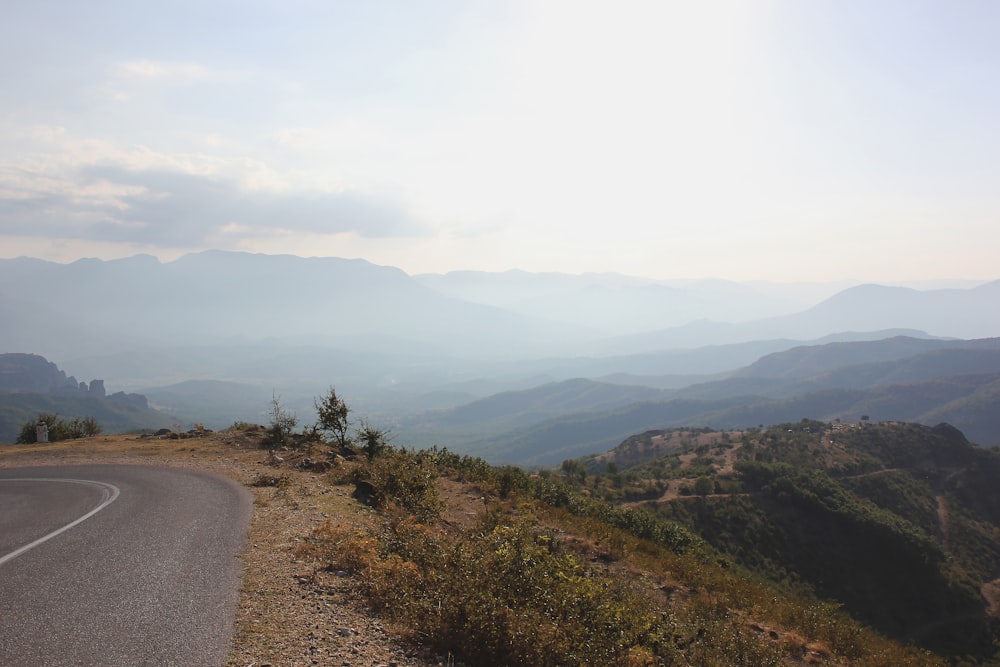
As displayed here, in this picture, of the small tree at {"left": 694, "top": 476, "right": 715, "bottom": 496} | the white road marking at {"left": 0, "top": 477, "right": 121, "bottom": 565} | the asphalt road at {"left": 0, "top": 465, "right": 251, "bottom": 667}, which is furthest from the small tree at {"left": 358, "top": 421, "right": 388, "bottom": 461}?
the small tree at {"left": 694, "top": 476, "right": 715, "bottom": 496}

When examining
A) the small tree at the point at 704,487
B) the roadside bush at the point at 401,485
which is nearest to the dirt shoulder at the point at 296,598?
the roadside bush at the point at 401,485

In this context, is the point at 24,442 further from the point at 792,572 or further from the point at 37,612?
the point at 792,572

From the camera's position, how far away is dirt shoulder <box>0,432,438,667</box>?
575 cm

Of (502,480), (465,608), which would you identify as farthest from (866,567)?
(465,608)

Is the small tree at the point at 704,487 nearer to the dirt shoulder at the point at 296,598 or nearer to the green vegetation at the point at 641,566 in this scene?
the green vegetation at the point at 641,566

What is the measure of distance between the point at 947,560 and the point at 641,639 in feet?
204

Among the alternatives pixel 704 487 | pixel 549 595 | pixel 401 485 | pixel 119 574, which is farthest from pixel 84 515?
pixel 704 487

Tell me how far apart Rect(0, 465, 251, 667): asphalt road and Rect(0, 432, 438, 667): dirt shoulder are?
0.93 feet

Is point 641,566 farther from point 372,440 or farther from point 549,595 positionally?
point 372,440

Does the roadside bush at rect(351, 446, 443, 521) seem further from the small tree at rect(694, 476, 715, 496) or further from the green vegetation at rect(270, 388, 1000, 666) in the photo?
the small tree at rect(694, 476, 715, 496)

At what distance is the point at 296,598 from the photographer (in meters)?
7.19

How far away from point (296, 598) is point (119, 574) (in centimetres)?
294

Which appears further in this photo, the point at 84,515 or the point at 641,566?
the point at 641,566

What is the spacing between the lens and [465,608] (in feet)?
21.7
